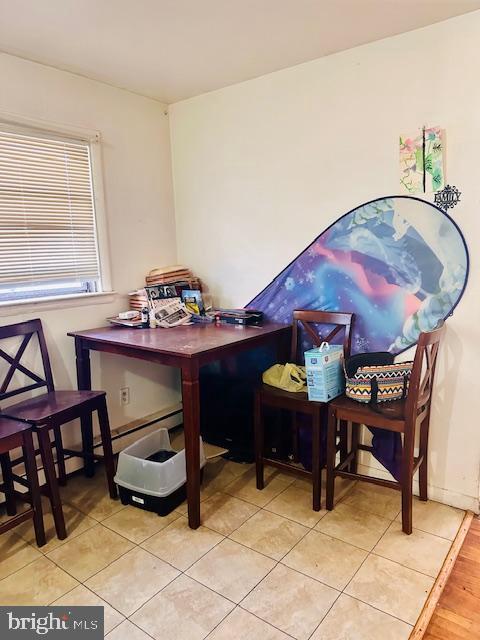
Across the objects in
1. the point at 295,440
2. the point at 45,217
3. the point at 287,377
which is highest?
the point at 45,217

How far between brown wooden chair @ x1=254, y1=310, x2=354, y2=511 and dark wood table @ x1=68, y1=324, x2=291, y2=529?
0.12 m

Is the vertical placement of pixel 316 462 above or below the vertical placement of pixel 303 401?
below

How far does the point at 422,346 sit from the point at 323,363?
1.60 feet

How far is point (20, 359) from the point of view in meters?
2.36

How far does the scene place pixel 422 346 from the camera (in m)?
1.86

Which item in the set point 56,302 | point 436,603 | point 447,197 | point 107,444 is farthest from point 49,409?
point 447,197

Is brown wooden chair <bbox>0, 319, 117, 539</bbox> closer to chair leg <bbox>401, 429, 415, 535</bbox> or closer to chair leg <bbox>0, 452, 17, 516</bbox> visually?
chair leg <bbox>0, 452, 17, 516</bbox>

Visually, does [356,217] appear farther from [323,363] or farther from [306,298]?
[323,363]

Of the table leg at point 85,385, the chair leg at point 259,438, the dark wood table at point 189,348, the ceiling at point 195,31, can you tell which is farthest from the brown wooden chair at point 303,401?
the ceiling at point 195,31

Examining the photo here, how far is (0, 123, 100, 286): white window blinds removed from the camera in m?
2.32

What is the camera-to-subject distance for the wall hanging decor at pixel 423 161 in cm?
212
